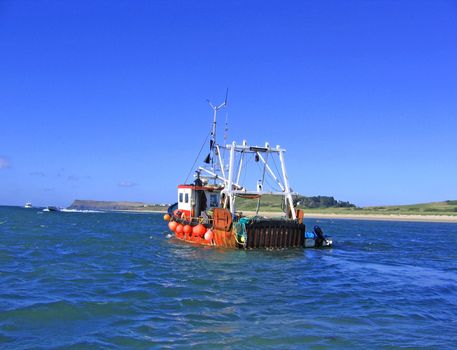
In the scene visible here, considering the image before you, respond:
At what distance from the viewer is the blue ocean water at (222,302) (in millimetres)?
10188

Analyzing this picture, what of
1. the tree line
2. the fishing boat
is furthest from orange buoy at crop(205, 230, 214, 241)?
the tree line

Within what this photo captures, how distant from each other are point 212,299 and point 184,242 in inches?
753

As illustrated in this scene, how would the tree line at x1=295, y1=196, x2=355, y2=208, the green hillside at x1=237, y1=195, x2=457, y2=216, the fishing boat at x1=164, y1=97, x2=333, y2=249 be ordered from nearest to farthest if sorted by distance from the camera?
the fishing boat at x1=164, y1=97, x2=333, y2=249 < the green hillside at x1=237, y1=195, x2=457, y2=216 < the tree line at x1=295, y1=196, x2=355, y2=208

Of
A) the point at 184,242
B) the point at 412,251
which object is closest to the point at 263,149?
the point at 184,242

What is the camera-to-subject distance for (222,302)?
13.8 meters

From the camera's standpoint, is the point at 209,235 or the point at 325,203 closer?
the point at 209,235

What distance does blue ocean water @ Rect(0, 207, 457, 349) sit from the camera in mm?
10188

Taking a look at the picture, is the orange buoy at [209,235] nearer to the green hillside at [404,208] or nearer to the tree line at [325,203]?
the green hillside at [404,208]

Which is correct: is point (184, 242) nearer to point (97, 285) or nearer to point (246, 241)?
point (246, 241)

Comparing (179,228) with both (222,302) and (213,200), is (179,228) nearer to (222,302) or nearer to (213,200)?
(213,200)

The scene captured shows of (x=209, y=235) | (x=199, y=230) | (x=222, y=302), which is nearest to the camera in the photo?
(x=222, y=302)

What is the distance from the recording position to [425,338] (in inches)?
415

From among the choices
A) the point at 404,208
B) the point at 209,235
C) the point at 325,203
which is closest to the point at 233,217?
the point at 209,235

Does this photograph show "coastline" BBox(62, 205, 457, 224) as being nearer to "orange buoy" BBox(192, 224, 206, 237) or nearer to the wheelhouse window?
the wheelhouse window
